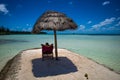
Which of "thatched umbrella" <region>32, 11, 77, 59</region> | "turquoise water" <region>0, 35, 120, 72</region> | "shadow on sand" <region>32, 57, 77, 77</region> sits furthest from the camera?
"turquoise water" <region>0, 35, 120, 72</region>

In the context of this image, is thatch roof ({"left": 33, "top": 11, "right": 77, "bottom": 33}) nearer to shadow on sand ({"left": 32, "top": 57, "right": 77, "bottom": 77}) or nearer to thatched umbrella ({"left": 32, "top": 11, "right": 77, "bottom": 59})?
thatched umbrella ({"left": 32, "top": 11, "right": 77, "bottom": 59})

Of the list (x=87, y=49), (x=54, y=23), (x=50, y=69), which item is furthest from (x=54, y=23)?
(x=87, y=49)

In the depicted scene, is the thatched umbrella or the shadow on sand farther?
the thatched umbrella

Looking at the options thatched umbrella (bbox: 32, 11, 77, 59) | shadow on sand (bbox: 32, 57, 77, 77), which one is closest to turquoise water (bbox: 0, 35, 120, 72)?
shadow on sand (bbox: 32, 57, 77, 77)

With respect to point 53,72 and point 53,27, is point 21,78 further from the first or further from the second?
point 53,27

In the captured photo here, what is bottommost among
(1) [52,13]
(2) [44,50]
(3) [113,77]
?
(3) [113,77]

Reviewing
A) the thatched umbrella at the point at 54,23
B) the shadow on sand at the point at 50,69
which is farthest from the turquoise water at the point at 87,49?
the thatched umbrella at the point at 54,23

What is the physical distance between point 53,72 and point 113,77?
2202 millimetres

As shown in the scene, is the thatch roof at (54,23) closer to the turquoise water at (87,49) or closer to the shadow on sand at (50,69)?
the shadow on sand at (50,69)

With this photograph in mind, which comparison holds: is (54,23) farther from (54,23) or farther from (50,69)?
(50,69)

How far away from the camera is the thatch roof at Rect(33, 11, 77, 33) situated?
18.6 feet

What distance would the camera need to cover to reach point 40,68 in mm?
5508

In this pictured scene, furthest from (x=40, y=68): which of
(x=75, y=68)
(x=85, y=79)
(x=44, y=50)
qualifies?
(x=85, y=79)

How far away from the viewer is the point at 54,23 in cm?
572
